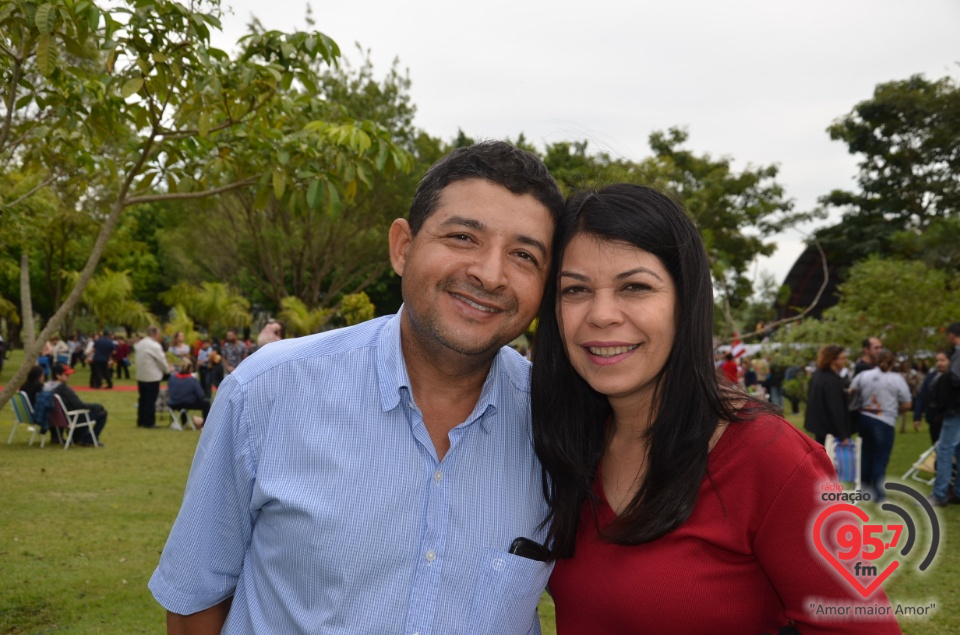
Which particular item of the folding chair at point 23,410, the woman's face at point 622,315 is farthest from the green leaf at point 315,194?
the folding chair at point 23,410

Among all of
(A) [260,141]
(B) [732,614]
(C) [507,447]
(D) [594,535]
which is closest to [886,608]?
(B) [732,614]

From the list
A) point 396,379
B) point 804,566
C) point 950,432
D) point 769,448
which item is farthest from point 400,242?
point 950,432

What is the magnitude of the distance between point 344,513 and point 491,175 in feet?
3.41

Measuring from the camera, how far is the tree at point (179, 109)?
4.05 metres

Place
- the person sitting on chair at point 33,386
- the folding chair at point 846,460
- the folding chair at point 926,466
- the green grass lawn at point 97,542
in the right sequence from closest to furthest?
1. the green grass lawn at point 97,542
2. the folding chair at point 846,460
3. the folding chair at point 926,466
4. the person sitting on chair at point 33,386

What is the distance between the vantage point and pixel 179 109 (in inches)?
185

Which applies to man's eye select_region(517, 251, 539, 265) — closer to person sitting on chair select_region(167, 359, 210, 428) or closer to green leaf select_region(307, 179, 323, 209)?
green leaf select_region(307, 179, 323, 209)

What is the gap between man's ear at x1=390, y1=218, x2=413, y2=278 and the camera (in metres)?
2.61

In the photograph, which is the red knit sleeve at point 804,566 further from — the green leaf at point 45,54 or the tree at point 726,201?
the tree at point 726,201

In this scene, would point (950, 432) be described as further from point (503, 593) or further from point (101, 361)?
point (101, 361)

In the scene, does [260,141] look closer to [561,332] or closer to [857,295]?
[561,332]

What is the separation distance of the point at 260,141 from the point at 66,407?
10.7m

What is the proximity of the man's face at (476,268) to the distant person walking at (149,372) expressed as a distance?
14470mm

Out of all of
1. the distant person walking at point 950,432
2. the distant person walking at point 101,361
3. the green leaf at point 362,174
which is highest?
the green leaf at point 362,174
